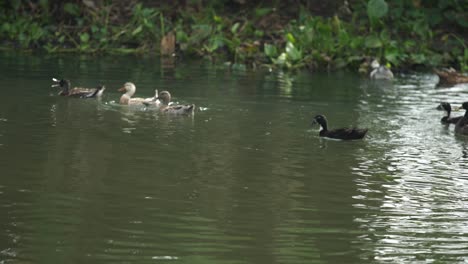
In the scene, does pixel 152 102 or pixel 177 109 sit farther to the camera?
pixel 152 102

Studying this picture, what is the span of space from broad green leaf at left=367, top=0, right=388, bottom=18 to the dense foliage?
28 millimetres

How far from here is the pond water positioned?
1109 cm

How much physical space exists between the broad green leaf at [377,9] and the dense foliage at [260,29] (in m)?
0.03

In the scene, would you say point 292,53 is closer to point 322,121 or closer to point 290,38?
point 290,38

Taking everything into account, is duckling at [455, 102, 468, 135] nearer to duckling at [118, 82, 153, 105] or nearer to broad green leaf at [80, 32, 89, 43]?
duckling at [118, 82, 153, 105]

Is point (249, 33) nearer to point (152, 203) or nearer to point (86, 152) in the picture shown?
point (86, 152)

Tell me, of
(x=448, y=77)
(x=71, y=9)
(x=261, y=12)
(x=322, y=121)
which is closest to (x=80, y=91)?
(x=322, y=121)

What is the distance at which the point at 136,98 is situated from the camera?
22062mm

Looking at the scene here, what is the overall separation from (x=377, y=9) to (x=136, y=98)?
13.4m

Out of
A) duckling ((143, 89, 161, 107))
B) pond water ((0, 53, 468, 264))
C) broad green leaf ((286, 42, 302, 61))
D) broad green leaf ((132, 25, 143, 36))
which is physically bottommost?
pond water ((0, 53, 468, 264))

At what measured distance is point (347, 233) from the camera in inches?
464

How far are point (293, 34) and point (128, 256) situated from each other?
74.4 ft

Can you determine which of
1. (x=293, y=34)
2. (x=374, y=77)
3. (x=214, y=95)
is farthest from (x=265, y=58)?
(x=214, y=95)

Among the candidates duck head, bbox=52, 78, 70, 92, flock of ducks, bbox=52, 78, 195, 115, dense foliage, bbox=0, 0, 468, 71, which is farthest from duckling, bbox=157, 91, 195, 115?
dense foliage, bbox=0, 0, 468, 71
